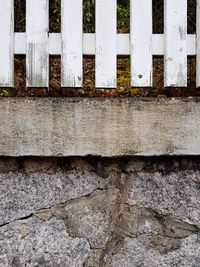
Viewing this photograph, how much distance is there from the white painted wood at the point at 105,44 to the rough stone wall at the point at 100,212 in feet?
0.90

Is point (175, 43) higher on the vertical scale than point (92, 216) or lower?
higher

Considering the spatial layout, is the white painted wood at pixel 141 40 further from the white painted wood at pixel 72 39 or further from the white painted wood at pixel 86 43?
the white painted wood at pixel 72 39

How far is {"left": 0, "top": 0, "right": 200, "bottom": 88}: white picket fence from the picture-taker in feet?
4.91

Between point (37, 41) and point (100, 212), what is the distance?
58 cm

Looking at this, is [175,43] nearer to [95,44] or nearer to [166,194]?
[95,44]

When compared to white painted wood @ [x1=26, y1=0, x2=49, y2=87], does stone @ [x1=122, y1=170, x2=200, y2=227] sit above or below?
below

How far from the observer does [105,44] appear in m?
1.50

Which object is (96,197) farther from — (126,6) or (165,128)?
(126,6)

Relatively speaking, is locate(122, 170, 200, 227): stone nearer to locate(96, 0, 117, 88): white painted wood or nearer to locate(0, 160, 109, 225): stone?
locate(0, 160, 109, 225): stone

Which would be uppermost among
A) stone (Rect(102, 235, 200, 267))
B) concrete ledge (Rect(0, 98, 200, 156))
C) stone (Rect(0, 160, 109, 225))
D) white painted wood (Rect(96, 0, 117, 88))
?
white painted wood (Rect(96, 0, 117, 88))

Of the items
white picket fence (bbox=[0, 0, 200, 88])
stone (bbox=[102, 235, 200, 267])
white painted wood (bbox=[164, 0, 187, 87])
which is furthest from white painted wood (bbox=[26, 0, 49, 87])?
stone (bbox=[102, 235, 200, 267])

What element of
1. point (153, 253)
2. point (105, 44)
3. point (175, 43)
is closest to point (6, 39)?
point (105, 44)

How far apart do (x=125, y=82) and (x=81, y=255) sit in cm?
81

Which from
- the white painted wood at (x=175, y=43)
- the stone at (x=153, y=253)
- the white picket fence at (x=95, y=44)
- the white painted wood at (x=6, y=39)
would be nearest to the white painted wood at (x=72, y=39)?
the white picket fence at (x=95, y=44)
